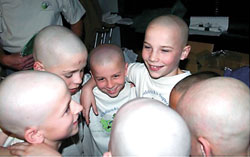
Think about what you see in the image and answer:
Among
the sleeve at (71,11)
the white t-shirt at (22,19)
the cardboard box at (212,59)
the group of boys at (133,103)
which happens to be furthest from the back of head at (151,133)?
the cardboard box at (212,59)

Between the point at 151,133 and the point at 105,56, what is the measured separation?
88 cm

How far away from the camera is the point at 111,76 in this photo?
1.46m

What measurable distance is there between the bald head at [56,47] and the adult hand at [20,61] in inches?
13.6

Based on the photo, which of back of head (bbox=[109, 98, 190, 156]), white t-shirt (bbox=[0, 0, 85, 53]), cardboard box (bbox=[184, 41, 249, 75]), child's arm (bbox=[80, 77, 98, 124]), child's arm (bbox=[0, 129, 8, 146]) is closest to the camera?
back of head (bbox=[109, 98, 190, 156])

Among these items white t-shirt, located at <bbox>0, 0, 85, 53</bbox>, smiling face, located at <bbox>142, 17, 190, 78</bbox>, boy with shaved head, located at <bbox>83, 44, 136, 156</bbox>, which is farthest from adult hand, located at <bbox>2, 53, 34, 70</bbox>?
smiling face, located at <bbox>142, 17, 190, 78</bbox>

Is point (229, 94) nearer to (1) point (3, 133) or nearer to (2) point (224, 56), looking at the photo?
(1) point (3, 133)

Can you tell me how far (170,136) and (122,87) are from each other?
37.1 inches

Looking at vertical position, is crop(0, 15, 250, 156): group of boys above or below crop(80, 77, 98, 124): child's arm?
above

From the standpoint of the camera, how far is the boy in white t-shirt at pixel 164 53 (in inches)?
50.0

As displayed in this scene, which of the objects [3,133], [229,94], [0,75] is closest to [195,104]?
[229,94]

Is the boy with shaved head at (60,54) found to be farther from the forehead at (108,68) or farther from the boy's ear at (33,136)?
the boy's ear at (33,136)

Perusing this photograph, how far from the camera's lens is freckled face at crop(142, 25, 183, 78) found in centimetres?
126

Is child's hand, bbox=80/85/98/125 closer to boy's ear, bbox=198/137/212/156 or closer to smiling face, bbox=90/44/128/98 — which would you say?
smiling face, bbox=90/44/128/98

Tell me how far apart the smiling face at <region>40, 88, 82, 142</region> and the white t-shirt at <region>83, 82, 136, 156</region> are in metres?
0.61
